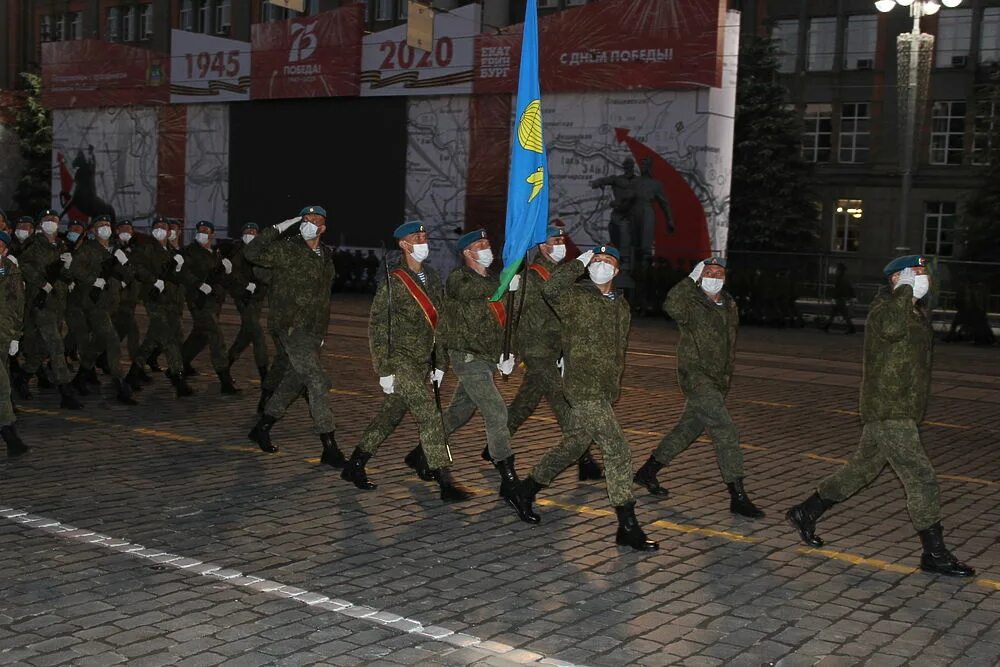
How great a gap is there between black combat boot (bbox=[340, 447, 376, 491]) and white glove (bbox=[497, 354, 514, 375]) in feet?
3.70

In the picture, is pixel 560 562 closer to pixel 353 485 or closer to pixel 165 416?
pixel 353 485

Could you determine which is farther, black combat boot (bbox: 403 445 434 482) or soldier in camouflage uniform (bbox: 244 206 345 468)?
soldier in camouflage uniform (bbox: 244 206 345 468)

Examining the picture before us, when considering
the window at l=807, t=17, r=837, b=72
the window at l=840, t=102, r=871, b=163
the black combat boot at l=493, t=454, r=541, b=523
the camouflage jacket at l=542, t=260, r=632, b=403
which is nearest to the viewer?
the camouflage jacket at l=542, t=260, r=632, b=403

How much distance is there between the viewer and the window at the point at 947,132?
42844 mm

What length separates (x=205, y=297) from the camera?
13227 millimetres

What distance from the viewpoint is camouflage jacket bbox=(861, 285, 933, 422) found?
22.6 feet

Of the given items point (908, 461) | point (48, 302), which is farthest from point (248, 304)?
point (908, 461)

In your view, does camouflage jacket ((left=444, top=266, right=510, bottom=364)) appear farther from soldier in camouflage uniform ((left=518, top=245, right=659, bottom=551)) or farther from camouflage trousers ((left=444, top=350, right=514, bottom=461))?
soldier in camouflage uniform ((left=518, top=245, right=659, bottom=551))

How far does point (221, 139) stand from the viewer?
39.5 m

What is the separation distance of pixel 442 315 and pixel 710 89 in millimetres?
20584

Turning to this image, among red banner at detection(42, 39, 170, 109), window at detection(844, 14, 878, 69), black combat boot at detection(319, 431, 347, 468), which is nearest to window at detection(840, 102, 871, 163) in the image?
window at detection(844, 14, 878, 69)

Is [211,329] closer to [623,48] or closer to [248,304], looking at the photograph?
[248,304]

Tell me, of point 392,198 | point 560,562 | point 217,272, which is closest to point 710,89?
point 392,198

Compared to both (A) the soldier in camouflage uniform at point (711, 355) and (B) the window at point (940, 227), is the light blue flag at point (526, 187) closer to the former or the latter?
(A) the soldier in camouflage uniform at point (711, 355)
